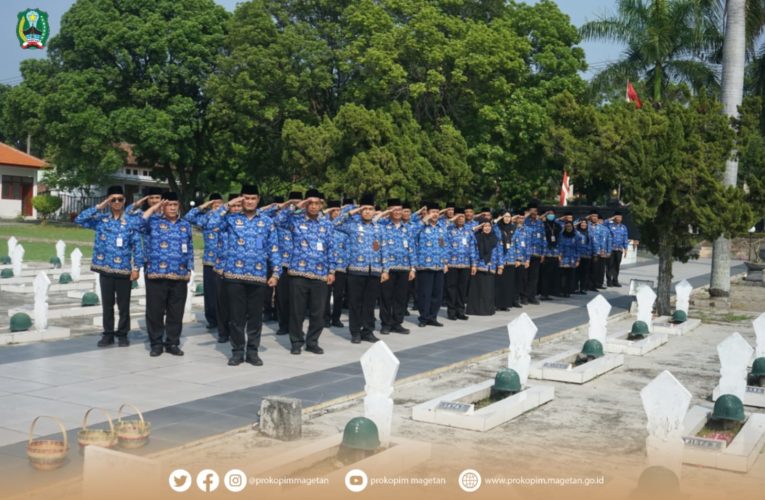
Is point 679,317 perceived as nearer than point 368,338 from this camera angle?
No

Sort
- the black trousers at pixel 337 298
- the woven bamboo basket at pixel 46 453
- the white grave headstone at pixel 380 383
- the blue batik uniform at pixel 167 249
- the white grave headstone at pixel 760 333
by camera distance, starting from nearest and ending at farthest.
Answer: the woven bamboo basket at pixel 46 453, the white grave headstone at pixel 380 383, the blue batik uniform at pixel 167 249, the white grave headstone at pixel 760 333, the black trousers at pixel 337 298

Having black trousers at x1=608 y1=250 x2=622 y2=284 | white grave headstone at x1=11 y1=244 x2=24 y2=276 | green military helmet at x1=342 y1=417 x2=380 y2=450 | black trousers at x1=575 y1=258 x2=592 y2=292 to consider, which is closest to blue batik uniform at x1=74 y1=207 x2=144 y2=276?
green military helmet at x1=342 y1=417 x2=380 y2=450

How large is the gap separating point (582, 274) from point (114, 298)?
1231 centimetres

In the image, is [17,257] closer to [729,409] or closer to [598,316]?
[598,316]

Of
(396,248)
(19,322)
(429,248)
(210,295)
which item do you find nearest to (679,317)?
(429,248)

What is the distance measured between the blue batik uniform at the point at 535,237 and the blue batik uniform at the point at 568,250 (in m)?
0.78

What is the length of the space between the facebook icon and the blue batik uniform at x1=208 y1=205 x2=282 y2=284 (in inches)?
175

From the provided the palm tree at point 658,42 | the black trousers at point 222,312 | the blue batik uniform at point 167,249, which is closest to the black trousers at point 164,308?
the blue batik uniform at point 167,249

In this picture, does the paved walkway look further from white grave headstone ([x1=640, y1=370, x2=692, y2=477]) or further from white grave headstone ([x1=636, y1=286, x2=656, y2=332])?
white grave headstone ([x1=640, y1=370, x2=692, y2=477])

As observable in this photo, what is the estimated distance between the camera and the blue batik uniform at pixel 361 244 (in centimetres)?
1154

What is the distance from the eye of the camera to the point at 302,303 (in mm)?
10281

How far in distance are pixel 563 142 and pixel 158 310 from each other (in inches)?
373

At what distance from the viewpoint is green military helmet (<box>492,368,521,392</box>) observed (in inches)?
321

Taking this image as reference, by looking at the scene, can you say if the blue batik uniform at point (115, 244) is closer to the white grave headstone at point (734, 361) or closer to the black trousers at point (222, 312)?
the black trousers at point (222, 312)
